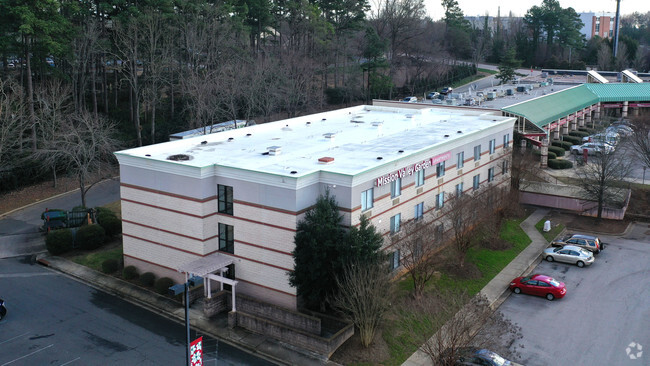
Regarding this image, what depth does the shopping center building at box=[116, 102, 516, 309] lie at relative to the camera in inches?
1307

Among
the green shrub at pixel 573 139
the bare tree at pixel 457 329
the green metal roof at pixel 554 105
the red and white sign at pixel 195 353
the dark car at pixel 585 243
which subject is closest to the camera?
the red and white sign at pixel 195 353

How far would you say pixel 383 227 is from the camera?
1437 inches

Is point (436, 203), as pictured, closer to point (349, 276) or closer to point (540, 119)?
point (349, 276)

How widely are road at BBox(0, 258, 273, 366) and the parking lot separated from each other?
47.4 ft

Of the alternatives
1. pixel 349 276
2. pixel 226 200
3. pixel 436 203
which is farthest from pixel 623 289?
pixel 226 200

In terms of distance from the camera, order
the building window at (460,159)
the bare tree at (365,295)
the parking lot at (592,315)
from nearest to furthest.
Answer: the bare tree at (365,295)
the parking lot at (592,315)
the building window at (460,159)

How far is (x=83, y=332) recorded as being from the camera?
3231cm

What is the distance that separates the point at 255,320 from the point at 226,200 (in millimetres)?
7265

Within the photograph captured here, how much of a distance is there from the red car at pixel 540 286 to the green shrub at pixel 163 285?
2096 centimetres

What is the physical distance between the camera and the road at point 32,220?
4447 centimetres

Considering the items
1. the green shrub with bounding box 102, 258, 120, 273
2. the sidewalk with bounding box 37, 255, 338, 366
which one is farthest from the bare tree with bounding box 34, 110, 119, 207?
the green shrub with bounding box 102, 258, 120, 273

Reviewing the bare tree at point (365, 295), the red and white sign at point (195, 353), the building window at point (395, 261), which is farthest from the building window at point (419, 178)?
the red and white sign at point (195, 353)

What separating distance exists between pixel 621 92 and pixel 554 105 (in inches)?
959

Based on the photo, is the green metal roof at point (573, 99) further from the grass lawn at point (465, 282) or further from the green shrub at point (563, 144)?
the grass lawn at point (465, 282)
